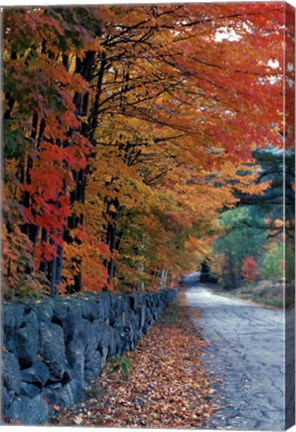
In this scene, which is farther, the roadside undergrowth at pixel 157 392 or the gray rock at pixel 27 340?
the roadside undergrowth at pixel 157 392

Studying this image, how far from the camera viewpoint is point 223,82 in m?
6.78

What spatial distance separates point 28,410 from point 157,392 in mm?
1138

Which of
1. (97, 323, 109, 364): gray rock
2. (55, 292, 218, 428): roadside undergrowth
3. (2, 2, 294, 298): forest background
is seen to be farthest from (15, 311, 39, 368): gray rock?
(97, 323, 109, 364): gray rock

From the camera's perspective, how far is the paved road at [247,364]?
610cm

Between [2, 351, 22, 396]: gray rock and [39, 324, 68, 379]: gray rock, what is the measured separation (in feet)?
1.03

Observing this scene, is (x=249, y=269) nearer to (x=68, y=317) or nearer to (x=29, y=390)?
(x=68, y=317)

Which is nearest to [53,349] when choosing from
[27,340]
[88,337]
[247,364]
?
[27,340]

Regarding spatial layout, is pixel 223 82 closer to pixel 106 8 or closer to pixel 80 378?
pixel 106 8

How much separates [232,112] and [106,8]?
1.47 metres

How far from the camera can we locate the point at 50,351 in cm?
648

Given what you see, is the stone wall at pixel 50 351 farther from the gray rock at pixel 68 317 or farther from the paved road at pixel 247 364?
the paved road at pixel 247 364

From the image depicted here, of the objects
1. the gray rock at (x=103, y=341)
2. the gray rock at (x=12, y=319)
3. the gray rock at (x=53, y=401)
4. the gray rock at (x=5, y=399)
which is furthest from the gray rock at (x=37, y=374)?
the gray rock at (x=103, y=341)

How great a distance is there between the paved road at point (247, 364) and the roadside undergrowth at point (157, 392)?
163mm

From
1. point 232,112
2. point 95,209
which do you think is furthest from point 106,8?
point 95,209
